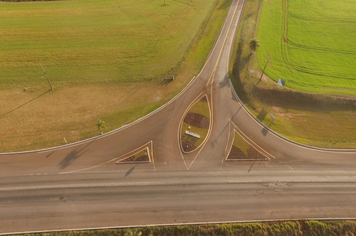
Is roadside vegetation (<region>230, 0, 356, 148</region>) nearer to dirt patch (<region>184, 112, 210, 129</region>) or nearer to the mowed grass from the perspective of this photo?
dirt patch (<region>184, 112, 210, 129</region>)

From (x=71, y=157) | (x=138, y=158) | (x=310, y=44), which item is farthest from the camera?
(x=310, y=44)

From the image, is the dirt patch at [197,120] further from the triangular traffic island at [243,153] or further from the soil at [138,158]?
the soil at [138,158]

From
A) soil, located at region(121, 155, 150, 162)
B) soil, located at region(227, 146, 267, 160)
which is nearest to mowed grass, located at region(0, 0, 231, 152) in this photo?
soil, located at region(121, 155, 150, 162)

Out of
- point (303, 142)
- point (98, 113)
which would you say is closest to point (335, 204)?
point (303, 142)

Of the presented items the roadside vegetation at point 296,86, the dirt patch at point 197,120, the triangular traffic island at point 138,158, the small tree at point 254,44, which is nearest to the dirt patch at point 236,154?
the dirt patch at point 197,120

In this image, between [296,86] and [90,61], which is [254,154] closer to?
[296,86]

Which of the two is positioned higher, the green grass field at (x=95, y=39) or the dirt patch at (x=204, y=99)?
the green grass field at (x=95, y=39)

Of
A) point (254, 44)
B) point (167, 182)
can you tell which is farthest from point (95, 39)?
point (167, 182)

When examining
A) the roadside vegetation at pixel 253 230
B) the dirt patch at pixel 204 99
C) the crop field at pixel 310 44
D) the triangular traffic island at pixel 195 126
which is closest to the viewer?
the roadside vegetation at pixel 253 230
